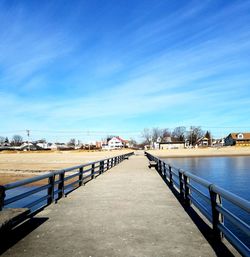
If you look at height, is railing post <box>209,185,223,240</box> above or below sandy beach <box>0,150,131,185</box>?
above

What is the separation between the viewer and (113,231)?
18.6ft

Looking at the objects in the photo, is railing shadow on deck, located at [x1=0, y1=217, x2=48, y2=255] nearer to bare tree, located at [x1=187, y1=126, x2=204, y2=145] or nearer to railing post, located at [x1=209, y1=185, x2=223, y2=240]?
railing post, located at [x1=209, y1=185, x2=223, y2=240]

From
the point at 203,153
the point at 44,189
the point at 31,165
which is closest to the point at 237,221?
the point at 44,189

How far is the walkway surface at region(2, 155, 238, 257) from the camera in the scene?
4609 mm

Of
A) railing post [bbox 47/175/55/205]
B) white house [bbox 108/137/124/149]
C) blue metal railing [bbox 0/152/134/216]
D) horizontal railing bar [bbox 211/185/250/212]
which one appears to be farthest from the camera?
white house [bbox 108/137/124/149]

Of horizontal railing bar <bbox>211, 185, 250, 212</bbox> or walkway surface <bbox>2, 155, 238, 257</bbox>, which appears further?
walkway surface <bbox>2, 155, 238, 257</bbox>

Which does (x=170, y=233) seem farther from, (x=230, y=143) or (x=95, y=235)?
(x=230, y=143)

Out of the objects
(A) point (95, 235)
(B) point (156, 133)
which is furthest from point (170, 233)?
(B) point (156, 133)

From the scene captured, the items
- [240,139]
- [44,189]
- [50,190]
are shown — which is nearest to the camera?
[44,189]

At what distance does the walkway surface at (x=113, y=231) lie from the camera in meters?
4.61

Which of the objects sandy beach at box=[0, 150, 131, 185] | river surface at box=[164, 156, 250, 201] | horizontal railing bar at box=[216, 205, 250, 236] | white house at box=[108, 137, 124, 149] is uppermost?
white house at box=[108, 137, 124, 149]

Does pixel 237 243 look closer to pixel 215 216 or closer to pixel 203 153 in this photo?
pixel 215 216

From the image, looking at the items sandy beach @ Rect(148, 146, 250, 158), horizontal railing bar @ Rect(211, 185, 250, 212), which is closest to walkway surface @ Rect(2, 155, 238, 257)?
horizontal railing bar @ Rect(211, 185, 250, 212)

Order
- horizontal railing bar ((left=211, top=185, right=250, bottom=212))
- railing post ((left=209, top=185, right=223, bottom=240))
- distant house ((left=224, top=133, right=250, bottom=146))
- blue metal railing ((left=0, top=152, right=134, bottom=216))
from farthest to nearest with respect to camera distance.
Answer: distant house ((left=224, top=133, right=250, bottom=146))
blue metal railing ((left=0, top=152, right=134, bottom=216))
railing post ((left=209, top=185, right=223, bottom=240))
horizontal railing bar ((left=211, top=185, right=250, bottom=212))
